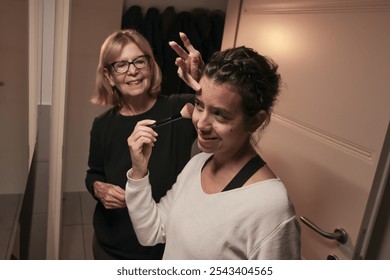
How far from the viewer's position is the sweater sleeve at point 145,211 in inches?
26.5

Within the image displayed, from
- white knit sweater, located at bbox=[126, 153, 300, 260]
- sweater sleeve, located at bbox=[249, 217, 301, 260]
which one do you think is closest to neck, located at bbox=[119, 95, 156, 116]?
white knit sweater, located at bbox=[126, 153, 300, 260]

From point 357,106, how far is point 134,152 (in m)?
0.48

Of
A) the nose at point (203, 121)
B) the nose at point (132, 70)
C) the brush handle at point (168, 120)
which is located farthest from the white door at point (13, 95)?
the nose at point (203, 121)

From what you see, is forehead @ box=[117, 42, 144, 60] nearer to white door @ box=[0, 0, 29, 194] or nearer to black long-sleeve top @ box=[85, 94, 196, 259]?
black long-sleeve top @ box=[85, 94, 196, 259]

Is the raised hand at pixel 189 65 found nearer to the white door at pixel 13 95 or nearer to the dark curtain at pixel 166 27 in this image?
the dark curtain at pixel 166 27

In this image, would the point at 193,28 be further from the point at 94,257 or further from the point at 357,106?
the point at 94,257

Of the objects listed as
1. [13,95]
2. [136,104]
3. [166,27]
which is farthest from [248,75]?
[13,95]

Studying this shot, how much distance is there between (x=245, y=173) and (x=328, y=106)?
318 mm

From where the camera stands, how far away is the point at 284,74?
35.5 inches

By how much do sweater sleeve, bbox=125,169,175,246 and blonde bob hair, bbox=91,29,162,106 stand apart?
0.25 metres

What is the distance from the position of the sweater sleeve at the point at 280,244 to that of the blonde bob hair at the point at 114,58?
18.7 inches

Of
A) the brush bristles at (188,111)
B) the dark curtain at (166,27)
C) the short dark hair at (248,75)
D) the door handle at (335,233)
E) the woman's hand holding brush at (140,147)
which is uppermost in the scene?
the dark curtain at (166,27)

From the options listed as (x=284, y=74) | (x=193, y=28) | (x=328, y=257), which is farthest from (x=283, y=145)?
(x=193, y=28)

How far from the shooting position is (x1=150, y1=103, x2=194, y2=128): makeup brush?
2.35ft
